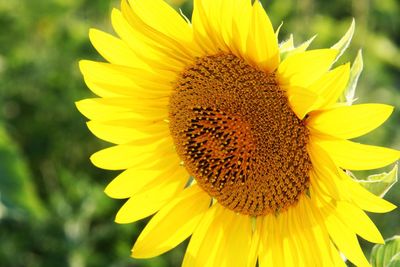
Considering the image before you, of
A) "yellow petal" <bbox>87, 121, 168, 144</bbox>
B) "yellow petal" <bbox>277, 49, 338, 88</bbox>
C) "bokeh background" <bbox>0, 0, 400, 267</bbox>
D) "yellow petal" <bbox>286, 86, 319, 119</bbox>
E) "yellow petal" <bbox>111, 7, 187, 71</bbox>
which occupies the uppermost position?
"yellow petal" <bbox>111, 7, 187, 71</bbox>

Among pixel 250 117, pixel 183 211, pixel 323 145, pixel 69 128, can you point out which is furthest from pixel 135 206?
pixel 69 128

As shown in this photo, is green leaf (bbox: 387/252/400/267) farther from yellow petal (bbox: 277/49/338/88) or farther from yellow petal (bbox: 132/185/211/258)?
yellow petal (bbox: 132/185/211/258)

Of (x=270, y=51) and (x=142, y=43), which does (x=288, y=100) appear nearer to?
(x=270, y=51)

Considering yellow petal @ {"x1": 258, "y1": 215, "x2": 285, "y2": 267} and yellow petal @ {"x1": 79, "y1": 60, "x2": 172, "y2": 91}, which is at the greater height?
yellow petal @ {"x1": 79, "y1": 60, "x2": 172, "y2": 91}

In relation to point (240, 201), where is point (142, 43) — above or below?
above

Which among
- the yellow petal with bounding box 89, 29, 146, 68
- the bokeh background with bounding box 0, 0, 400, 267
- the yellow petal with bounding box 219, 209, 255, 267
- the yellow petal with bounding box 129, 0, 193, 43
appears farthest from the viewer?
the bokeh background with bounding box 0, 0, 400, 267

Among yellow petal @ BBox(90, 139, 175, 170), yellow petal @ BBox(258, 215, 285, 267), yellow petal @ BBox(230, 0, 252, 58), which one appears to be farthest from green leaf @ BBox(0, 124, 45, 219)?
yellow petal @ BBox(230, 0, 252, 58)

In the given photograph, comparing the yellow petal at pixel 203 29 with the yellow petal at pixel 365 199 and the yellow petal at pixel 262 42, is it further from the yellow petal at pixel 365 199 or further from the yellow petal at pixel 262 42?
the yellow petal at pixel 365 199
